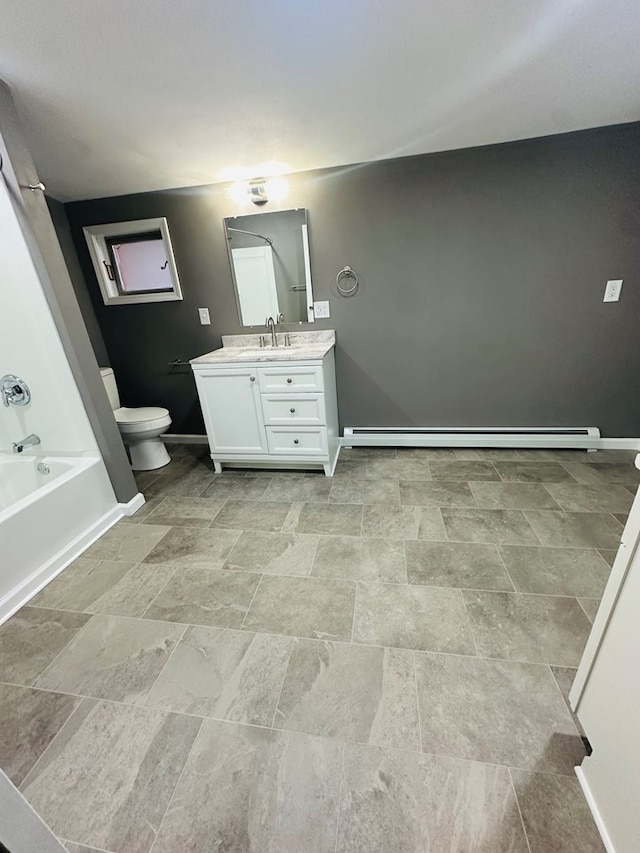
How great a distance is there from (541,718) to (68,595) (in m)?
1.89

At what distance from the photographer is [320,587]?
1449 mm

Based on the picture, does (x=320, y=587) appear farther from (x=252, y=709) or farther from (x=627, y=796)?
(x=627, y=796)

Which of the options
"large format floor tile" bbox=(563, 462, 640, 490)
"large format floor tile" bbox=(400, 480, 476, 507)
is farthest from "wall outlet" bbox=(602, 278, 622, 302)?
"large format floor tile" bbox=(400, 480, 476, 507)

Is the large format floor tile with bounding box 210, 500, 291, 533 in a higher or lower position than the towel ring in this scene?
lower

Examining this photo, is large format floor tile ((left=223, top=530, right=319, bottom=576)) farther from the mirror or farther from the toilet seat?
the mirror

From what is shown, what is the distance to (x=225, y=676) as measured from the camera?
3.71ft

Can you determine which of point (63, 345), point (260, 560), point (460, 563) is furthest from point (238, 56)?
point (460, 563)

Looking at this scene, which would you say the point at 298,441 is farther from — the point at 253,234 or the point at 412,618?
the point at 253,234

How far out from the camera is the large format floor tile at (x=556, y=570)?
1371mm

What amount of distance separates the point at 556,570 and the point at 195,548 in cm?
175

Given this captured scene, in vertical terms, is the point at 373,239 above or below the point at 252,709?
above

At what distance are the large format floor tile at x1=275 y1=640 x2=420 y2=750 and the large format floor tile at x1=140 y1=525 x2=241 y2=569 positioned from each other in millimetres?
663

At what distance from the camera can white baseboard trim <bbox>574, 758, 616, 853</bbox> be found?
0.72 m

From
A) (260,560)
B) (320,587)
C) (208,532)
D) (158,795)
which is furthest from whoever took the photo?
(208,532)
